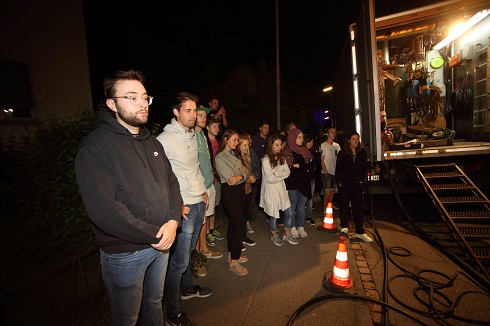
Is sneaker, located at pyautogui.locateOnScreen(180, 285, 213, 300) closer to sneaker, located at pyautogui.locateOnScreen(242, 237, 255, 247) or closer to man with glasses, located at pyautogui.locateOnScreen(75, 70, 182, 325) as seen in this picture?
man with glasses, located at pyautogui.locateOnScreen(75, 70, 182, 325)

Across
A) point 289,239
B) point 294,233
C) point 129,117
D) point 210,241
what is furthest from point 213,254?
point 129,117

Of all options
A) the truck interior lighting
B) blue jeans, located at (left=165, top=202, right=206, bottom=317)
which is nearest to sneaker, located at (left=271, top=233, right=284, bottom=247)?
blue jeans, located at (left=165, top=202, right=206, bottom=317)

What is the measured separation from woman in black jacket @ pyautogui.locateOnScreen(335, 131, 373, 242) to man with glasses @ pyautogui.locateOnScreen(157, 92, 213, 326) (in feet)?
10.0

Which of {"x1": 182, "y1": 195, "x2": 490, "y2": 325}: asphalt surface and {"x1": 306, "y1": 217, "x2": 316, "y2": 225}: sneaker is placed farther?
{"x1": 306, "y1": 217, "x2": 316, "y2": 225}: sneaker

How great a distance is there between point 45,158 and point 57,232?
2.87 feet

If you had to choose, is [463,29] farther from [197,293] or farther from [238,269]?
[197,293]

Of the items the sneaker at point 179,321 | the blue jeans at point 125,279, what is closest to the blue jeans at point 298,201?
the sneaker at point 179,321

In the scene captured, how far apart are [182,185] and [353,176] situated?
3352 mm

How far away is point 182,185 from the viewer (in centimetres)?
278

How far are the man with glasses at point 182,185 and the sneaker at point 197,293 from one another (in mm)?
435

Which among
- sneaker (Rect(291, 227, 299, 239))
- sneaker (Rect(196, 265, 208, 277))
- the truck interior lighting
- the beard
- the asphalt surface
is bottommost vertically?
the asphalt surface

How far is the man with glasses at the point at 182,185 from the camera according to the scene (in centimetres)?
270

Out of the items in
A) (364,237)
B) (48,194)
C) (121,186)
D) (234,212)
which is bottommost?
(364,237)

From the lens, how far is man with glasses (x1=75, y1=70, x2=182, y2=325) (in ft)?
5.39
